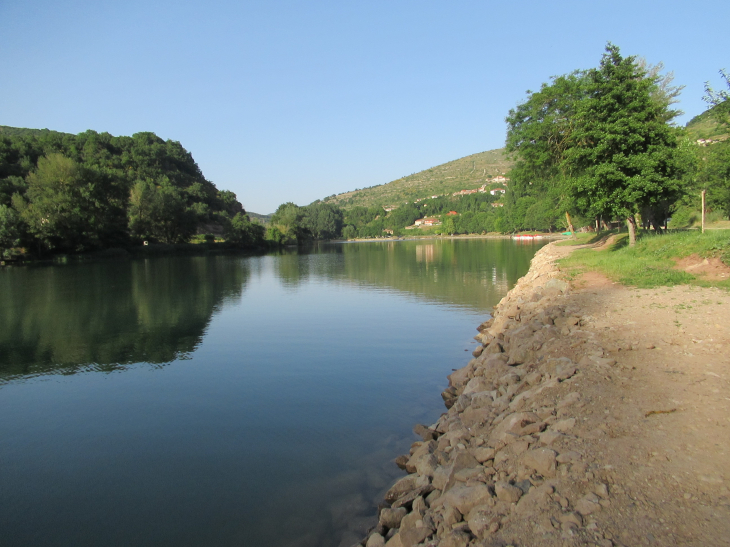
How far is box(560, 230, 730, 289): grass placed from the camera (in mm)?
12932

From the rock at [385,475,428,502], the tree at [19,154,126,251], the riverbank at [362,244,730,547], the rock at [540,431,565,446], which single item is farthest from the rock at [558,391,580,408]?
the tree at [19,154,126,251]

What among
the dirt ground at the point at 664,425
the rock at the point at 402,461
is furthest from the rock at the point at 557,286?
the rock at the point at 402,461

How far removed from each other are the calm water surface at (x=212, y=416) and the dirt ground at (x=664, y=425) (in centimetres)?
298

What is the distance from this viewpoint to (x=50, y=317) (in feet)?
65.0

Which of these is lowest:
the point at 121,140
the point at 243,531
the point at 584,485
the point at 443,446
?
the point at 243,531

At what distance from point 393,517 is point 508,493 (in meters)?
1.34

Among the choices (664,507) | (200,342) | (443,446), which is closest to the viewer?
→ (664,507)

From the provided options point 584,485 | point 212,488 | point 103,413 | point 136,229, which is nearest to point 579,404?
point 584,485

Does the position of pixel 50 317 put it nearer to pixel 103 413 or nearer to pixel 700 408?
pixel 103 413

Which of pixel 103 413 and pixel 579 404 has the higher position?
pixel 579 404

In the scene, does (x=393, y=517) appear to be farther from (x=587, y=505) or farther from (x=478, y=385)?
(x=478, y=385)

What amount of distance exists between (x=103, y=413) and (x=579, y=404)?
29.7 ft

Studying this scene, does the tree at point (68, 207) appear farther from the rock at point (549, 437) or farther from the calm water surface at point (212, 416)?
the rock at point (549, 437)

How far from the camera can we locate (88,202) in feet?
181
